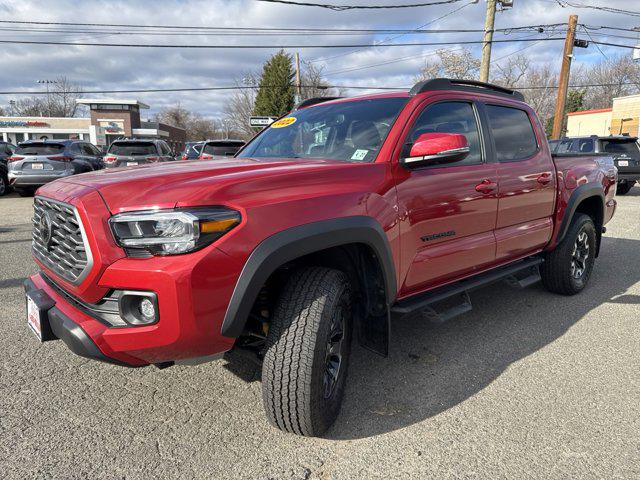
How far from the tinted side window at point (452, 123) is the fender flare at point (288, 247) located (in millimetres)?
746

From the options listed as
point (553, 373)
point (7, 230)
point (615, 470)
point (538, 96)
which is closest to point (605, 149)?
point (553, 373)

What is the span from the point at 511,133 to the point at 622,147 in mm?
12940

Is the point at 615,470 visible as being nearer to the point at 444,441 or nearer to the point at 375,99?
the point at 444,441

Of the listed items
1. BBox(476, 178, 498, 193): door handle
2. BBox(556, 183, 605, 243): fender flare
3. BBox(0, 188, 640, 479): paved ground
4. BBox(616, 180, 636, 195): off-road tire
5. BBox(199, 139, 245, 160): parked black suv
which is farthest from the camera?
BBox(616, 180, 636, 195): off-road tire

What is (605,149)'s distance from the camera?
563 inches

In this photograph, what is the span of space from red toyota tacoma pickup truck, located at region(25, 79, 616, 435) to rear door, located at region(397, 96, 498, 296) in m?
0.01

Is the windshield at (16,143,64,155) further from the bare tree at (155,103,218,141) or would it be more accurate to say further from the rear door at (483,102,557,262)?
the bare tree at (155,103,218,141)

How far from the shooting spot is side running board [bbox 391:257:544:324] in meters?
3.00

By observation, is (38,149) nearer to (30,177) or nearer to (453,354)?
(30,177)

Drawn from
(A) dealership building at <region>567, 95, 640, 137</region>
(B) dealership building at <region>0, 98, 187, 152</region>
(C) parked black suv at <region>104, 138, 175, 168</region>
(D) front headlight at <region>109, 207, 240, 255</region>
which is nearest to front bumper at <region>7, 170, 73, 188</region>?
(C) parked black suv at <region>104, 138, 175, 168</region>

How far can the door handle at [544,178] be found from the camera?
402 cm

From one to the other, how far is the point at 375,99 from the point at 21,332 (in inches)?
129

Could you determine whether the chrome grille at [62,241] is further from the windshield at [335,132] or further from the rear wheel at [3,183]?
the rear wheel at [3,183]

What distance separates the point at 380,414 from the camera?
2.69 meters
